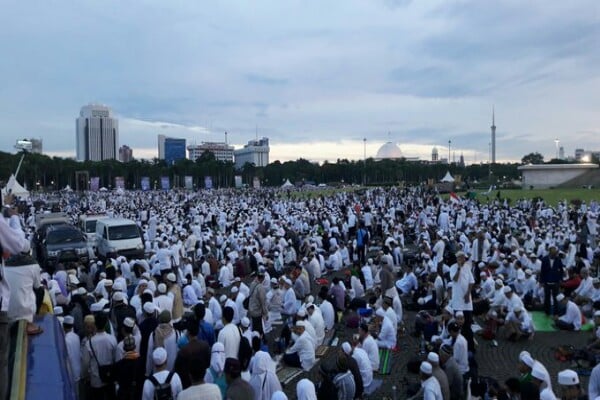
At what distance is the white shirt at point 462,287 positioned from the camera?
8.84 meters

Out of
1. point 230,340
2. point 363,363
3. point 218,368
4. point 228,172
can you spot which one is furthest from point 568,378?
point 228,172

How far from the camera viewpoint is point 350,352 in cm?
700

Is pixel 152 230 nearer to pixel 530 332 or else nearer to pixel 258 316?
pixel 258 316

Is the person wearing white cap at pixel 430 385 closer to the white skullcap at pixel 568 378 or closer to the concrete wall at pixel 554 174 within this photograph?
the white skullcap at pixel 568 378

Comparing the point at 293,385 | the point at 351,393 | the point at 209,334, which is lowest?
the point at 293,385

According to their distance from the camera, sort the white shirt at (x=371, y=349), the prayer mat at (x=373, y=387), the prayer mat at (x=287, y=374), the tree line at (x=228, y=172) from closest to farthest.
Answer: the prayer mat at (x=373, y=387)
the white shirt at (x=371, y=349)
the prayer mat at (x=287, y=374)
the tree line at (x=228, y=172)

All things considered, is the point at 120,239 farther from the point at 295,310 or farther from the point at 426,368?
the point at 426,368

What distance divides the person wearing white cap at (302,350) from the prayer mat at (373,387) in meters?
1.06

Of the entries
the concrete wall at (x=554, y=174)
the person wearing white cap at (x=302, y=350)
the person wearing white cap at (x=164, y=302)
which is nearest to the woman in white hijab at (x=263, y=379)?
the person wearing white cap at (x=302, y=350)

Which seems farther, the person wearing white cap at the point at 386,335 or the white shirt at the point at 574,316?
the white shirt at the point at 574,316

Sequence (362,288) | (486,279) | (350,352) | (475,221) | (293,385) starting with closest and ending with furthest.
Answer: (350,352)
(293,385)
(486,279)
(362,288)
(475,221)

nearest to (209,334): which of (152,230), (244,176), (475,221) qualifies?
(152,230)

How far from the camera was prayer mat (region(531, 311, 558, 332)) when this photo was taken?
421 inches

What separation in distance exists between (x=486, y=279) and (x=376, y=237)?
11.3 m
